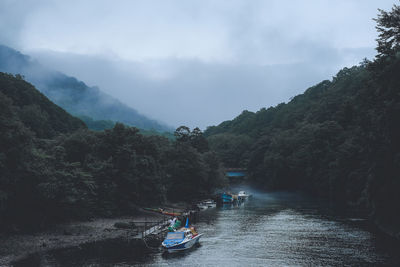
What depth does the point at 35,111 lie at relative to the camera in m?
105

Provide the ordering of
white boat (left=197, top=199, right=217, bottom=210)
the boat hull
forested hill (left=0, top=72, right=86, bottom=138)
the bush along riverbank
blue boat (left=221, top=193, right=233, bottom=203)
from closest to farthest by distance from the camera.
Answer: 1. the bush along riverbank
2. the boat hull
3. white boat (left=197, top=199, right=217, bottom=210)
4. forested hill (left=0, top=72, right=86, bottom=138)
5. blue boat (left=221, top=193, right=233, bottom=203)

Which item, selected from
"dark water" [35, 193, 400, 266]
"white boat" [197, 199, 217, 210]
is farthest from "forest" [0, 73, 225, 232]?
"dark water" [35, 193, 400, 266]

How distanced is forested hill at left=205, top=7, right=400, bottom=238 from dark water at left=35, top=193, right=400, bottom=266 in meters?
5.64

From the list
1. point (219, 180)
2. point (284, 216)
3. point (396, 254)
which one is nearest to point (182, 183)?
point (219, 180)

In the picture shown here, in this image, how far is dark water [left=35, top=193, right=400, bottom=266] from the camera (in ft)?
121

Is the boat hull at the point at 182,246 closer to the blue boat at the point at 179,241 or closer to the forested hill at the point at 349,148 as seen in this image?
the blue boat at the point at 179,241

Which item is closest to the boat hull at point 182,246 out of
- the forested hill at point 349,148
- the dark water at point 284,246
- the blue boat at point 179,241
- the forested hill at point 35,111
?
the blue boat at point 179,241

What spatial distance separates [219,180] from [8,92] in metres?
68.9

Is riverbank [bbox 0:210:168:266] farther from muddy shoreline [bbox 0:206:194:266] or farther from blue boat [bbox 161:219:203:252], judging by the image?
blue boat [bbox 161:219:203:252]

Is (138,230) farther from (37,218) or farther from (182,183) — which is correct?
(182,183)

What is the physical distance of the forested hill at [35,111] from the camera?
335 ft

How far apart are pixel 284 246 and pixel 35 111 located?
86.0 meters

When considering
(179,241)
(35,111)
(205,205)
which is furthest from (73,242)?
(35,111)

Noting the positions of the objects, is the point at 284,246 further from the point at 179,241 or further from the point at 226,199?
the point at 226,199
